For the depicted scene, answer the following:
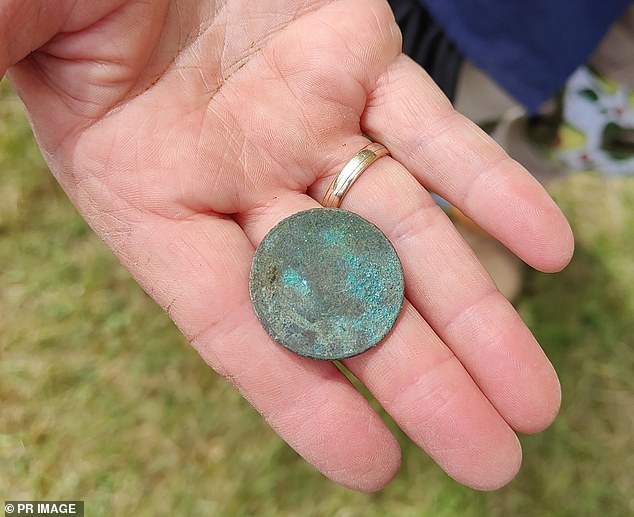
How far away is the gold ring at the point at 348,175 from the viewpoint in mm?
1907

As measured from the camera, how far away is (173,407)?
2840 mm

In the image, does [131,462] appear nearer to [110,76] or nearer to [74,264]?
[74,264]

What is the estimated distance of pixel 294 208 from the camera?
189cm

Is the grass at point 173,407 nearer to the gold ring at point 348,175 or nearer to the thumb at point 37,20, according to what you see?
the gold ring at point 348,175

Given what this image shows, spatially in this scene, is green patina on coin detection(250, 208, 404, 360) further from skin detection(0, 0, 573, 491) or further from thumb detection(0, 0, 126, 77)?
thumb detection(0, 0, 126, 77)

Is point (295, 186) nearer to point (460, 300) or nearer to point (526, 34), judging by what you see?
point (460, 300)

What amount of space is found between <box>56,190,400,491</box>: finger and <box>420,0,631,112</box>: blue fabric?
1122 mm

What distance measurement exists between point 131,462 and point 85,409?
11.6 inches

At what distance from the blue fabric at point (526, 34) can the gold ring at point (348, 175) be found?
71 centimetres

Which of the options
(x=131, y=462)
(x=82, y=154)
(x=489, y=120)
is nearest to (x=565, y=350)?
(x=489, y=120)

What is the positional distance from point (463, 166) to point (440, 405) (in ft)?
2.10

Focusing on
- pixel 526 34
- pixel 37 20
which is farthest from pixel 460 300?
pixel 37 20

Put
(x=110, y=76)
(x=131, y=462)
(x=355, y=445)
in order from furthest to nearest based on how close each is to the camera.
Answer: (x=131, y=462) → (x=110, y=76) → (x=355, y=445)

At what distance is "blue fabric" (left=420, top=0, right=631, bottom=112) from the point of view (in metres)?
2.32
